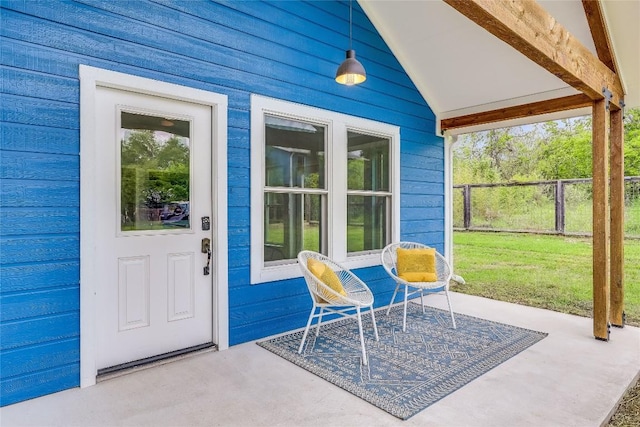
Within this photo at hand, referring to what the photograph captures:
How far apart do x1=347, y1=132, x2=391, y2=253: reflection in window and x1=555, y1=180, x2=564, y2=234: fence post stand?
4.83m

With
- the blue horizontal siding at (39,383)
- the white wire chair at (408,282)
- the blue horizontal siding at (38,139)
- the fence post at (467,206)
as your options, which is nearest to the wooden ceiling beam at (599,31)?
the white wire chair at (408,282)

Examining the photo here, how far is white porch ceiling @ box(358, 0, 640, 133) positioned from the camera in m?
3.49

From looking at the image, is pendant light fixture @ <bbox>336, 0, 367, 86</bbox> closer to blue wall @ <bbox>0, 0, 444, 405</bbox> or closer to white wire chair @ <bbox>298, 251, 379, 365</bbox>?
blue wall @ <bbox>0, 0, 444, 405</bbox>

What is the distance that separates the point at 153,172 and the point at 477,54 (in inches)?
137

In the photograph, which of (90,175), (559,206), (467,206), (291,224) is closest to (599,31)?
(291,224)

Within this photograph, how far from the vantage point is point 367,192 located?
14.0 ft

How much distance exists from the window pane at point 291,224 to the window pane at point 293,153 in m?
0.14

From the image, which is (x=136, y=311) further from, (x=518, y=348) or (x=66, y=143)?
(x=518, y=348)

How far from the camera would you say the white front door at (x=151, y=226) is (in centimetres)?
259

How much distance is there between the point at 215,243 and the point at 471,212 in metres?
7.38

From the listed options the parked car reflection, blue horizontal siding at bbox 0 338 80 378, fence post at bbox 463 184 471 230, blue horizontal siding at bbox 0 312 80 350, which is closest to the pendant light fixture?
the parked car reflection

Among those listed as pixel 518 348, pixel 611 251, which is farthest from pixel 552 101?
pixel 518 348

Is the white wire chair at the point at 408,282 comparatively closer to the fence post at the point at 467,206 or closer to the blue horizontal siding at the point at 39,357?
the blue horizontal siding at the point at 39,357

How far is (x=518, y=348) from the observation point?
10.3ft
